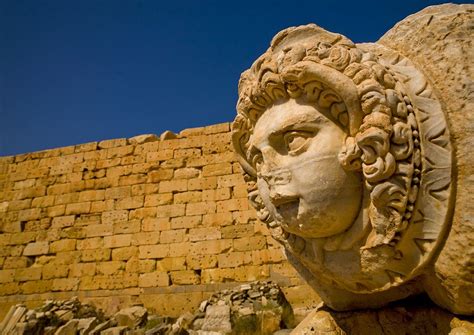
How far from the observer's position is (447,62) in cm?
133

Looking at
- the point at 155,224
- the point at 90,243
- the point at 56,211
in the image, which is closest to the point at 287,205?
the point at 155,224

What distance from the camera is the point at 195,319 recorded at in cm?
667

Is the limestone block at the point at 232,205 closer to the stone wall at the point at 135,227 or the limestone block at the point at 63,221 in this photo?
the stone wall at the point at 135,227

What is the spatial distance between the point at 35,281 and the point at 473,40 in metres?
10.0

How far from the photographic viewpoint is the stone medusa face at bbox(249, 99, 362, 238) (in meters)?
1.34

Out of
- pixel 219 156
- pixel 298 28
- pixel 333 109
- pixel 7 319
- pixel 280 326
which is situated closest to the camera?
pixel 333 109

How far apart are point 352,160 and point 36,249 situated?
9.93 metres

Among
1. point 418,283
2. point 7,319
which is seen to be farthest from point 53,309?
point 418,283

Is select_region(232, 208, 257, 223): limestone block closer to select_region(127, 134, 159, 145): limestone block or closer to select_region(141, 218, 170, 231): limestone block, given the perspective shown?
select_region(141, 218, 170, 231): limestone block

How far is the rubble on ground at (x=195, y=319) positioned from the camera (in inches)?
239

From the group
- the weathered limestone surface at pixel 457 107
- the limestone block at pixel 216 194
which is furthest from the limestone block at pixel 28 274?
the weathered limestone surface at pixel 457 107

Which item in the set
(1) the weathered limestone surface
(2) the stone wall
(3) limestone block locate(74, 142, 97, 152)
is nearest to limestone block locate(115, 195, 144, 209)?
(2) the stone wall

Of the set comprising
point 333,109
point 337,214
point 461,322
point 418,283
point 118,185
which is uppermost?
point 118,185

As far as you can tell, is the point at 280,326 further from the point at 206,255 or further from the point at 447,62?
the point at 447,62
